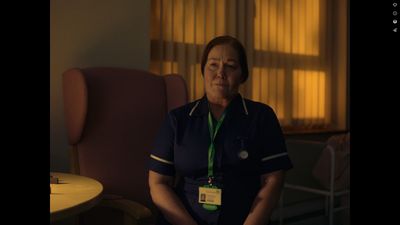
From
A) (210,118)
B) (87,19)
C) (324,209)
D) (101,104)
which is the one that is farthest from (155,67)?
(324,209)

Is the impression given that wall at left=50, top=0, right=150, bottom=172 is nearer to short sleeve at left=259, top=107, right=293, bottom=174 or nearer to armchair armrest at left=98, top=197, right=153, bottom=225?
armchair armrest at left=98, top=197, right=153, bottom=225

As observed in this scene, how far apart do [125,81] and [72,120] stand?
240 mm

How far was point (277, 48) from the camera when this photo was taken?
2.84 m

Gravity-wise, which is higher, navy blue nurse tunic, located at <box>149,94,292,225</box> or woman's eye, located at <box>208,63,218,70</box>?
woman's eye, located at <box>208,63,218,70</box>

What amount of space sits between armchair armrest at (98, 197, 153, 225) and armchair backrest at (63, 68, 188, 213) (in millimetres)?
172

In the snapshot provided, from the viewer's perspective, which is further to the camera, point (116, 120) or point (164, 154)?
point (116, 120)

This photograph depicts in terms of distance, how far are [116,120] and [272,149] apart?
0.58 meters

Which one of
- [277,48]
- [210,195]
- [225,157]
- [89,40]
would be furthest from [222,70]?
[277,48]

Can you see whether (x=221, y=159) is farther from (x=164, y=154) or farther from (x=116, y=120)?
(x=116, y=120)

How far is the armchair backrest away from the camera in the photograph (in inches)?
58.2

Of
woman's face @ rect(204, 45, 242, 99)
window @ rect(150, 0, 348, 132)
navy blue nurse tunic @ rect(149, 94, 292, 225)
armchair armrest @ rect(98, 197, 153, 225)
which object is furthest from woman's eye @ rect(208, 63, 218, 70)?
window @ rect(150, 0, 348, 132)

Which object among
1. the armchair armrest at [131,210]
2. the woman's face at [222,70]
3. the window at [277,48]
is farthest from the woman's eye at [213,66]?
the window at [277,48]
